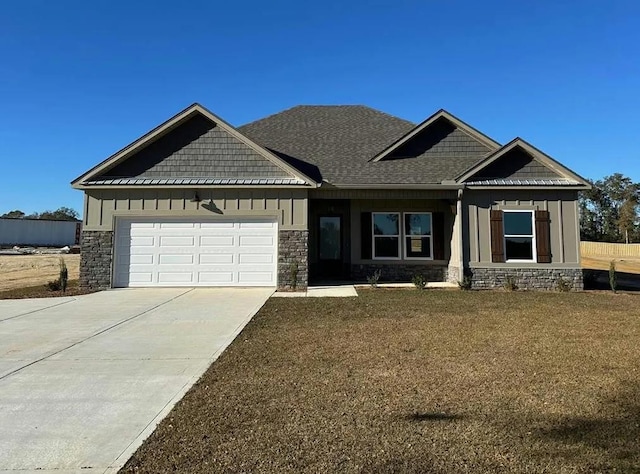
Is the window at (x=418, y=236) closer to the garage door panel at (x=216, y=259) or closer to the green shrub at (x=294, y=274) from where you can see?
the green shrub at (x=294, y=274)

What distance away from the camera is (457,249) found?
13062 millimetres

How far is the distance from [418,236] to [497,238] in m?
2.53

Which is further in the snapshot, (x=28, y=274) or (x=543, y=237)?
(x=28, y=274)

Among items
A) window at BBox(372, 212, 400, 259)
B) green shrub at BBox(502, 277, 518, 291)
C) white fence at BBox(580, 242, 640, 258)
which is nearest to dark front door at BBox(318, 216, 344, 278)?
window at BBox(372, 212, 400, 259)

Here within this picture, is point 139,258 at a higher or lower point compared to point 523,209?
lower

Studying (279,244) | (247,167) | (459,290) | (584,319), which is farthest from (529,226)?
(247,167)

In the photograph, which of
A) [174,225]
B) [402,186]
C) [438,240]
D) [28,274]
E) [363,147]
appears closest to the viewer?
[174,225]

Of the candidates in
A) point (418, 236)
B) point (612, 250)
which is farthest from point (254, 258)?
point (612, 250)

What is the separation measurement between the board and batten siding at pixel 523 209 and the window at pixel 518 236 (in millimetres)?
229

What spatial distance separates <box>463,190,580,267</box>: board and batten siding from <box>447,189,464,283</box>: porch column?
0.20 metres

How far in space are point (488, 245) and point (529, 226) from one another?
1.43m

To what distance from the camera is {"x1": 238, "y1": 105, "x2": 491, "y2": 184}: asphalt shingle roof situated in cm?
1365

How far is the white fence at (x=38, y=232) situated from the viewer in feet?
167

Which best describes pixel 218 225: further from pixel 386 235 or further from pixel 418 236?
pixel 418 236
